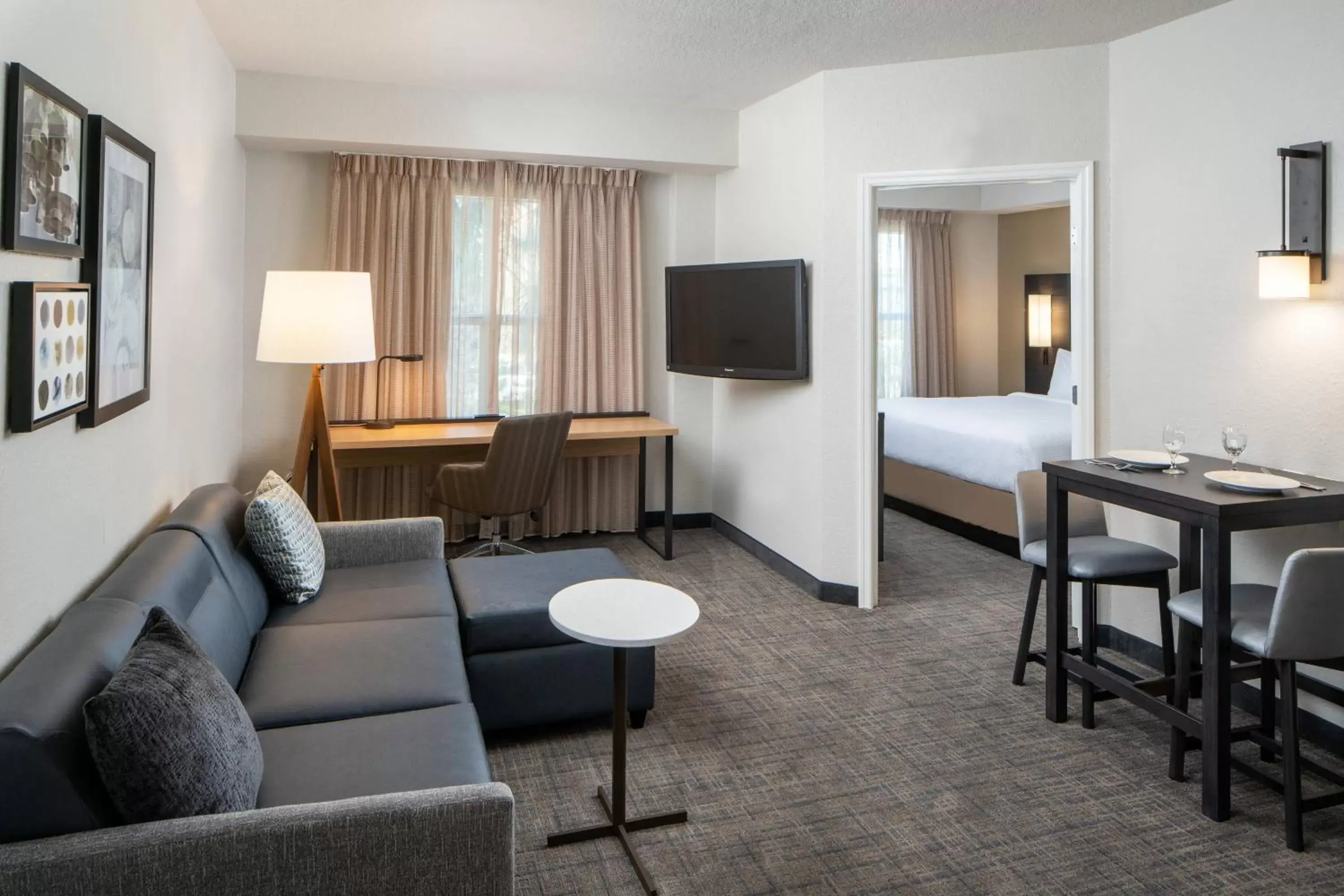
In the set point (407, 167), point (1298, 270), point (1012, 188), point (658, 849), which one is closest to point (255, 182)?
point (407, 167)

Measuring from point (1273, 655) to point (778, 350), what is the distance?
8.71ft

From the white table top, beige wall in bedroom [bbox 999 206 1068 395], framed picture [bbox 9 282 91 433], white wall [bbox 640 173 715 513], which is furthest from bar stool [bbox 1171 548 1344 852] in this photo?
beige wall in bedroom [bbox 999 206 1068 395]

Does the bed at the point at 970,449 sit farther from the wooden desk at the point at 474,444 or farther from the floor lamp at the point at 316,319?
the floor lamp at the point at 316,319

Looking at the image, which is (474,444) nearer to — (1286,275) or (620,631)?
(620,631)

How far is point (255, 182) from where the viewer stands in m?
4.91

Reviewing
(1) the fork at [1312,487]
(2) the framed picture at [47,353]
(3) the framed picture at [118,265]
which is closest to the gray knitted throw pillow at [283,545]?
(3) the framed picture at [118,265]

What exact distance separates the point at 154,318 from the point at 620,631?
1.79 meters

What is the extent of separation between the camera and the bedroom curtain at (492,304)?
16.8 ft

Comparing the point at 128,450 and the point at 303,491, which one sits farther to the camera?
the point at 303,491

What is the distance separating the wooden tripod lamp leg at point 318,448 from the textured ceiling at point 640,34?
55.0 inches

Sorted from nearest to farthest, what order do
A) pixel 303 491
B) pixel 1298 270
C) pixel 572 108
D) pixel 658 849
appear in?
pixel 658 849 < pixel 1298 270 < pixel 303 491 < pixel 572 108

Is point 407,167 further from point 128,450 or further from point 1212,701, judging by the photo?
point 1212,701

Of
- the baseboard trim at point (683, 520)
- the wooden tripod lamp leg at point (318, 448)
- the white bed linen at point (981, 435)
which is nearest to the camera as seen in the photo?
the wooden tripod lamp leg at point (318, 448)

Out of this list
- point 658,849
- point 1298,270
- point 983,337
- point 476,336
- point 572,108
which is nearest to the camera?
point 658,849
